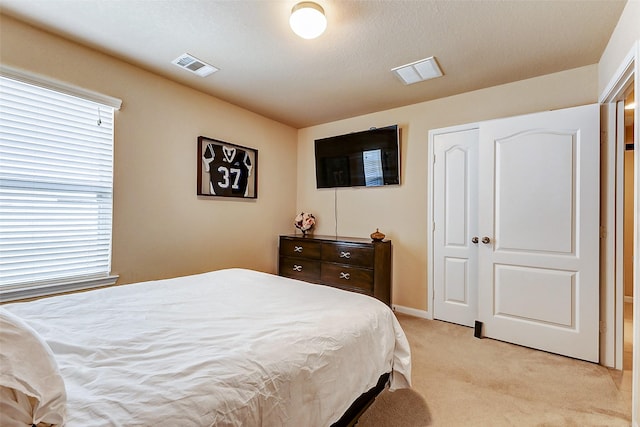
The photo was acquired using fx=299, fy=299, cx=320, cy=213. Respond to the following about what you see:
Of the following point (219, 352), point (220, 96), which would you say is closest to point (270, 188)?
point (220, 96)

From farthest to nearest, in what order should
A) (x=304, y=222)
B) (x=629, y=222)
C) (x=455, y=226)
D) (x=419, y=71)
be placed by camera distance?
(x=304, y=222) → (x=629, y=222) → (x=455, y=226) → (x=419, y=71)

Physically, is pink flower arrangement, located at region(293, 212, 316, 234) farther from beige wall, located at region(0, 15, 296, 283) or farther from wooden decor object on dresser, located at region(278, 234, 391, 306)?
beige wall, located at region(0, 15, 296, 283)

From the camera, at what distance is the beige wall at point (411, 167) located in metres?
2.74

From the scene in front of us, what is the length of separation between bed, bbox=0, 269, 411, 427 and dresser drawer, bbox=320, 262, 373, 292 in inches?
55.0

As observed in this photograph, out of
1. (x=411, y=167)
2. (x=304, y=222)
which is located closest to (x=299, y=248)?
(x=304, y=222)

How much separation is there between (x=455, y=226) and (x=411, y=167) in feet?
2.74

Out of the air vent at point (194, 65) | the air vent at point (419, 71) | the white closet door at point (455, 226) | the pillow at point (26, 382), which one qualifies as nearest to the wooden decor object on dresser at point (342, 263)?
the white closet door at point (455, 226)

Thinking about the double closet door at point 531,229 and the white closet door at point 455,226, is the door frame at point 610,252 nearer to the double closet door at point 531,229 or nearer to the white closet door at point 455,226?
the double closet door at point 531,229

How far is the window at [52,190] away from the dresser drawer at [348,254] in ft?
6.82

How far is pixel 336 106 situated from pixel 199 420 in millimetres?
3342

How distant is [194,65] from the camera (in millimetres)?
2584

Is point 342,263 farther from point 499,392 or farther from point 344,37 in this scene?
point 344,37

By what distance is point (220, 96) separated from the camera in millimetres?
3262

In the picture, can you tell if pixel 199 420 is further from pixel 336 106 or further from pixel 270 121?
pixel 270 121
